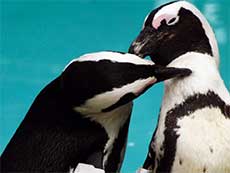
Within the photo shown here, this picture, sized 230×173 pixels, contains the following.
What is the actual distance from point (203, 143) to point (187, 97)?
15 centimetres

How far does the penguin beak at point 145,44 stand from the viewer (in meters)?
1.96

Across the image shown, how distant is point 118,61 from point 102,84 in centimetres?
7

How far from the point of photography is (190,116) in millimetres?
A: 1857

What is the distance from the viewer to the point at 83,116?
1.80 m

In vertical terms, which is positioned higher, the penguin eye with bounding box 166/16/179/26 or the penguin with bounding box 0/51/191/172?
the penguin eye with bounding box 166/16/179/26

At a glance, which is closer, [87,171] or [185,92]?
[87,171]

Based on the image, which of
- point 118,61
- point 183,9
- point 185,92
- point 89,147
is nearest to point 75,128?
point 89,147

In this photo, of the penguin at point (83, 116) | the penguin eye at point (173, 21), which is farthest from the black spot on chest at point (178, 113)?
the penguin eye at point (173, 21)

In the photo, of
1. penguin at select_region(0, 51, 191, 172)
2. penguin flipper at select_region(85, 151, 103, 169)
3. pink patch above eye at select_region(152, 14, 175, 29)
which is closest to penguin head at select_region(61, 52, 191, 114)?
penguin at select_region(0, 51, 191, 172)

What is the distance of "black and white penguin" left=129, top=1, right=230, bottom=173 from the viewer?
71.6 inches

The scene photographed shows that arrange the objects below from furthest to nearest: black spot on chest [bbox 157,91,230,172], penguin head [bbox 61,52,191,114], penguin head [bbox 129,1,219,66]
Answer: penguin head [bbox 129,1,219,66] → black spot on chest [bbox 157,91,230,172] → penguin head [bbox 61,52,191,114]

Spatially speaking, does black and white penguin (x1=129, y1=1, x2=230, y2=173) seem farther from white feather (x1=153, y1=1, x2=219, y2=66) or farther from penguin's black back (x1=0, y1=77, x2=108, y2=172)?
penguin's black back (x1=0, y1=77, x2=108, y2=172)

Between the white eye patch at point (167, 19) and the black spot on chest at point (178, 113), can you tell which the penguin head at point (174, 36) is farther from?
the black spot on chest at point (178, 113)

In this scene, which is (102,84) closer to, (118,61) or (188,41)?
(118,61)
